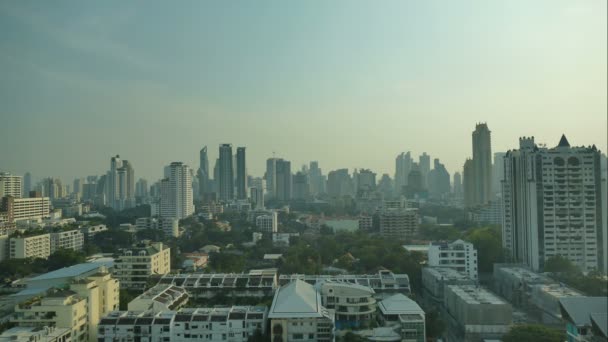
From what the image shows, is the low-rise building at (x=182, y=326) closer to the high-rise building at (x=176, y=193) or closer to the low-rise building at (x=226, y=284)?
the low-rise building at (x=226, y=284)

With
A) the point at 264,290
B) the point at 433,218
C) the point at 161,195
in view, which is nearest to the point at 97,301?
the point at 264,290

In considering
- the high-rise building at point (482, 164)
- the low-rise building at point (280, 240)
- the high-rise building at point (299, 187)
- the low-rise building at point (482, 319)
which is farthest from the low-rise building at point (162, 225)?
the high-rise building at point (299, 187)

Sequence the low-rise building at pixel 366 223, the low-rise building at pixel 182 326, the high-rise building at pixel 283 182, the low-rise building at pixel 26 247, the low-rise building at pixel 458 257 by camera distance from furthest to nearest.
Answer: the high-rise building at pixel 283 182 → the low-rise building at pixel 366 223 → the low-rise building at pixel 26 247 → the low-rise building at pixel 458 257 → the low-rise building at pixel 182 326

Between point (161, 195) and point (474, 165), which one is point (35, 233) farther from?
point (474, 165)

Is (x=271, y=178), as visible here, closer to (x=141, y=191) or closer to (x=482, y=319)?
(x=141, y=191)

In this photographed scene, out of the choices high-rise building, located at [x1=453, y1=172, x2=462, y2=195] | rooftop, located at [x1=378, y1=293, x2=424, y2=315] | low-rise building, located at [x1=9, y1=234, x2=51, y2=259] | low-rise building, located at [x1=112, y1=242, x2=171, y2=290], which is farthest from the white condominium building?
high-rise building, located at [x1=453, y1=172, x2=462, y2=195]
